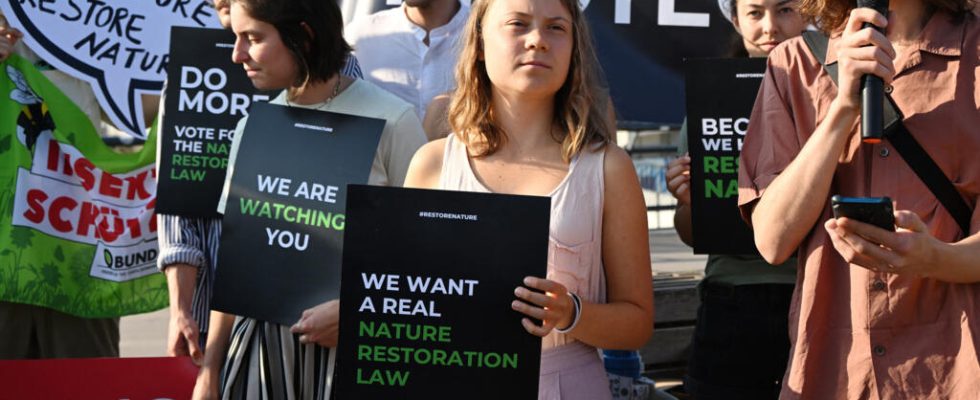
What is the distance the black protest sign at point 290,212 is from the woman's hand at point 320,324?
38mm

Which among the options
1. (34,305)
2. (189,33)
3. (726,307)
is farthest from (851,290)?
(34,305)

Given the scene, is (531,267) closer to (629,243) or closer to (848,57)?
(629,243)

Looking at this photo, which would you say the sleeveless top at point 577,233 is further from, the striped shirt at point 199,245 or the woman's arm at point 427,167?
the striped shirt at point 199,245

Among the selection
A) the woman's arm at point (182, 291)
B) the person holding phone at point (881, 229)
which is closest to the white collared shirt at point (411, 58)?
the woman's arm at point (182, 291)

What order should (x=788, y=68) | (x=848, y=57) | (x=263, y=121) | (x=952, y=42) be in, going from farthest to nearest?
(x=263, y=121), (x=788, y=68), (x=952, y=42), (x=848, y=57)

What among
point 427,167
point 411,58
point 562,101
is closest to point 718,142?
point 562,101

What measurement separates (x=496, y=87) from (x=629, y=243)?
52 centimetres

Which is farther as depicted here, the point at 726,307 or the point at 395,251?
the point at 726,307

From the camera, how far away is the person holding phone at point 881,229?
228 cm

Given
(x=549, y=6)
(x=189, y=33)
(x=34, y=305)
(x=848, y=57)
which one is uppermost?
(x=189, y=33)

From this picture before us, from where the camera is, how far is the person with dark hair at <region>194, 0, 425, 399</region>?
11.3 ft

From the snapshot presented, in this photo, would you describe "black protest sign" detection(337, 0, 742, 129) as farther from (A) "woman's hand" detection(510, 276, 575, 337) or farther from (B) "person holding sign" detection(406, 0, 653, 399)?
(A) "woman's hand" detection(510, 276, 575, 337)

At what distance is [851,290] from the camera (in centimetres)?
246

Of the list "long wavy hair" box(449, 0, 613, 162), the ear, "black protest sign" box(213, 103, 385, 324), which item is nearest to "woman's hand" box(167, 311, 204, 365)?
"black protest sign" box(213, 103, 385, 324)
